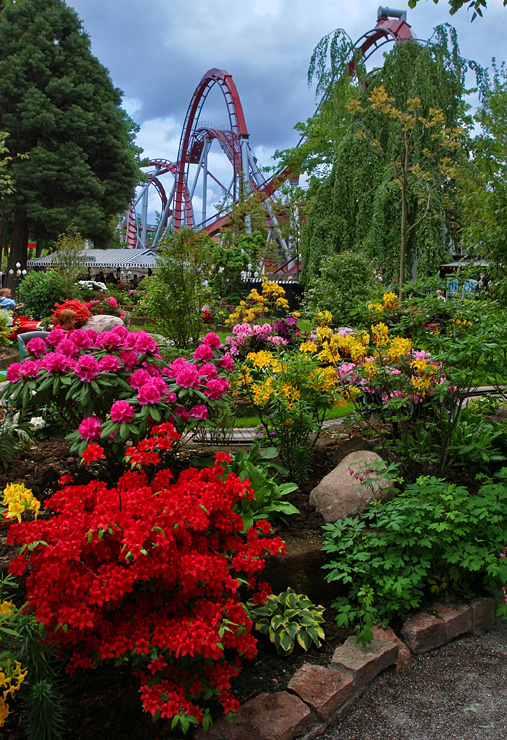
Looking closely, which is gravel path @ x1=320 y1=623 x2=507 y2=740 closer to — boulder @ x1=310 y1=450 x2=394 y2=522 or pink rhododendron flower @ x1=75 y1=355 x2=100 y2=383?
boulder @ x1=310 y1=450 x2=394 y2=522

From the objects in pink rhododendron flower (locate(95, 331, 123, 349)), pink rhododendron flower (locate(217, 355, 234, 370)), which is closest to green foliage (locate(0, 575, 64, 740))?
pink rhododendron flower (locate(95, 331, 123, 349))

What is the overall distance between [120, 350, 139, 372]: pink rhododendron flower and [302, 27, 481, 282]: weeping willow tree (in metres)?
9.75

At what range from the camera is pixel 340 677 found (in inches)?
91.4

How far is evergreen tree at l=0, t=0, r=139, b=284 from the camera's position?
23.6 metres

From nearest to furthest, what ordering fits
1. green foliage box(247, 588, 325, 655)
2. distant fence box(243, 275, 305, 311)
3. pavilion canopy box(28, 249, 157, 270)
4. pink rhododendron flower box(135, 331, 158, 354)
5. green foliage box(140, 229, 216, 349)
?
green foliage box(247, 588, 325, 655) → pink rhododendron flower box(135, 331, 158, 354) → green foliage box(140, 229, 216, 349) → distant fence box(243, 275, 305, 311) → pavilion canopy box(28, 249, 157, 270)

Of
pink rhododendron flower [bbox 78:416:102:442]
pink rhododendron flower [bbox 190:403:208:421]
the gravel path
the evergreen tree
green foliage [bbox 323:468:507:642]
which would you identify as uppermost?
the evergreen tree

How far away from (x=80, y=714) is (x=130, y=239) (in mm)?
65419

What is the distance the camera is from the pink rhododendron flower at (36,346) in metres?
3.29

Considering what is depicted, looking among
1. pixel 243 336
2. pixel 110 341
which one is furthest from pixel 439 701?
pixel 243 336

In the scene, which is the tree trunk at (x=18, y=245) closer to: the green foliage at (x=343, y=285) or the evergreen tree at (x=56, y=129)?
the evergreen tree at (x=56, y=129)

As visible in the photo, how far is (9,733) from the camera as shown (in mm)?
2016

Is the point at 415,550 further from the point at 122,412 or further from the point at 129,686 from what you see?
the point at 122,412

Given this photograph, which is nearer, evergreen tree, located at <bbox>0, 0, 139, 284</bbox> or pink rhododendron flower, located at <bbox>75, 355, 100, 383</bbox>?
pink rhododendron flower, located at <bbox>75, 355, 100, 383</bbox>

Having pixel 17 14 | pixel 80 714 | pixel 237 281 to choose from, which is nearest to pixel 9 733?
pixel 80 714
